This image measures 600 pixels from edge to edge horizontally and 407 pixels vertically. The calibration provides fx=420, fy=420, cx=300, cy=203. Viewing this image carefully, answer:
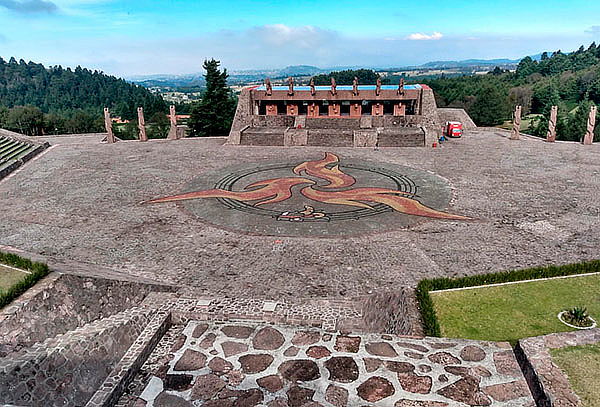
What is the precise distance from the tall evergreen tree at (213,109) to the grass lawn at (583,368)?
42.0 m

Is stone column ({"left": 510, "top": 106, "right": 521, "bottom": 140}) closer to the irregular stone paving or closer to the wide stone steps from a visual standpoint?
the irregular stone paving

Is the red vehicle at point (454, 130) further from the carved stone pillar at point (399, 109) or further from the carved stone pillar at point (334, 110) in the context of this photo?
the carved stone pillar at point (334, 110)

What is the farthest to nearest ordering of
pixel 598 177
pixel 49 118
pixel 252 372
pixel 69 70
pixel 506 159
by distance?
1. pixel 69 70
2. pixel 49 118
3. pixel 506 159
4. pixel 598 177
5. pixel 252 372

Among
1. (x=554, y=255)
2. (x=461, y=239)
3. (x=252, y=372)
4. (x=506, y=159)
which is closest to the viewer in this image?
(x=252, y=372)

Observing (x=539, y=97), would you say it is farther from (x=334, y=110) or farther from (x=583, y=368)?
(x=583, y=368)

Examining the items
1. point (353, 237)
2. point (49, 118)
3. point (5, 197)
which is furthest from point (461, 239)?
point (49, 118)

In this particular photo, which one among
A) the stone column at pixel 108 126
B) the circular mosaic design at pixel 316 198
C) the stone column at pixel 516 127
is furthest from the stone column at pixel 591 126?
the stone column at pixel 108 126

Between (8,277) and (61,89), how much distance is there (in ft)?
539

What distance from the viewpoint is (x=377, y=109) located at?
115 feet

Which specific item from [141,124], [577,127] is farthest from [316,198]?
[577,127]

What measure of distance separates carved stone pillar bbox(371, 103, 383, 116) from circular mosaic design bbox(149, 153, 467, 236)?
1202 centimetres

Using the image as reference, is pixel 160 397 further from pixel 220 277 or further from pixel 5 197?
pixel 5 197

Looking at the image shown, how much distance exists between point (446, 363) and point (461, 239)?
846 cm

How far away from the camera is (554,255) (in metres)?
12.8
